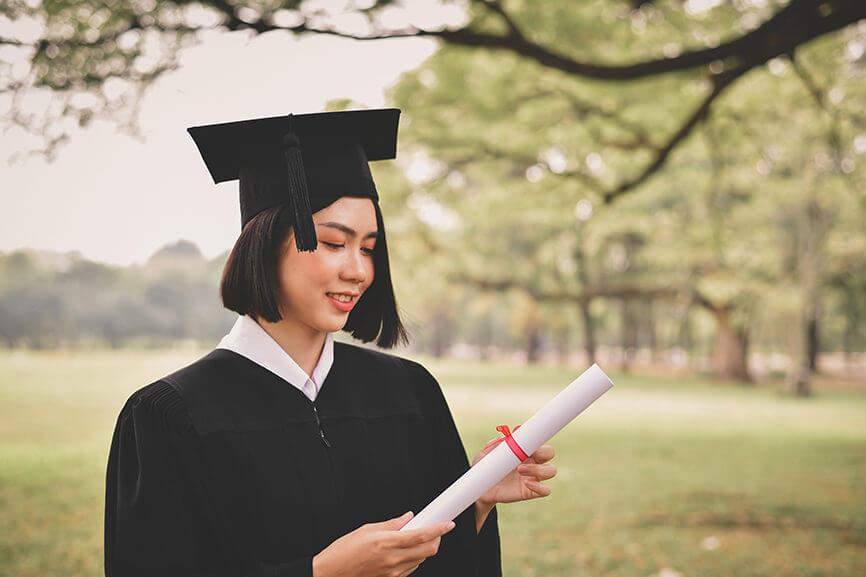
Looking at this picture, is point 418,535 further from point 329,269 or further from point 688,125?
point 688,125

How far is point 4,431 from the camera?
9969 millimetres

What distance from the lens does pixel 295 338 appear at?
1.80 m

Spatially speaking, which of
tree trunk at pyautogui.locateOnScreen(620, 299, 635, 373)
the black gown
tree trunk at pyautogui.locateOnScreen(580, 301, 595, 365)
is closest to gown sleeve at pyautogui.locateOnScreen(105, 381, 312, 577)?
the black gown

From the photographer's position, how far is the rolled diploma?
154 centimetres

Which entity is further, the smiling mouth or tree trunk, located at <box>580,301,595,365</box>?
tree trunk, located at <box>580,301,595,365</box>

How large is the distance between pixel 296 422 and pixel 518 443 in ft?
1.56

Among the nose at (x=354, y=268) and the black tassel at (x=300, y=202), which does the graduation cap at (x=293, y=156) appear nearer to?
the black tassel at (x=300, y=202)

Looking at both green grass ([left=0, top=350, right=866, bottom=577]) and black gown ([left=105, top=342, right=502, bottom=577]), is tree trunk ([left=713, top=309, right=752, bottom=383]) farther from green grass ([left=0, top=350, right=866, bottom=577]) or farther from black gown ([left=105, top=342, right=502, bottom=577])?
black gown ([left=105, top=342, right=502, bottom=577])

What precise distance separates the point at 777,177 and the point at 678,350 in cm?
1838

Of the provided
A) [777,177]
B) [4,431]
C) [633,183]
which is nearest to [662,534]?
[633,183]

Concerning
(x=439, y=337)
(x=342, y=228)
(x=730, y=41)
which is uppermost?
(x=730, y=41)

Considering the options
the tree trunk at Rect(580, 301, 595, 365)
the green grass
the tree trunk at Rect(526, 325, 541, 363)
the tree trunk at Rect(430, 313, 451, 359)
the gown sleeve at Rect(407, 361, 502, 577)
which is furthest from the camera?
the tree trunk at Rect(430, 313, 451, 359)

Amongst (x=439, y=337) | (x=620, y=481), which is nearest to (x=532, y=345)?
(x=439, y=337)

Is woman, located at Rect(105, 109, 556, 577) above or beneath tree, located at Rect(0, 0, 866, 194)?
beneath
